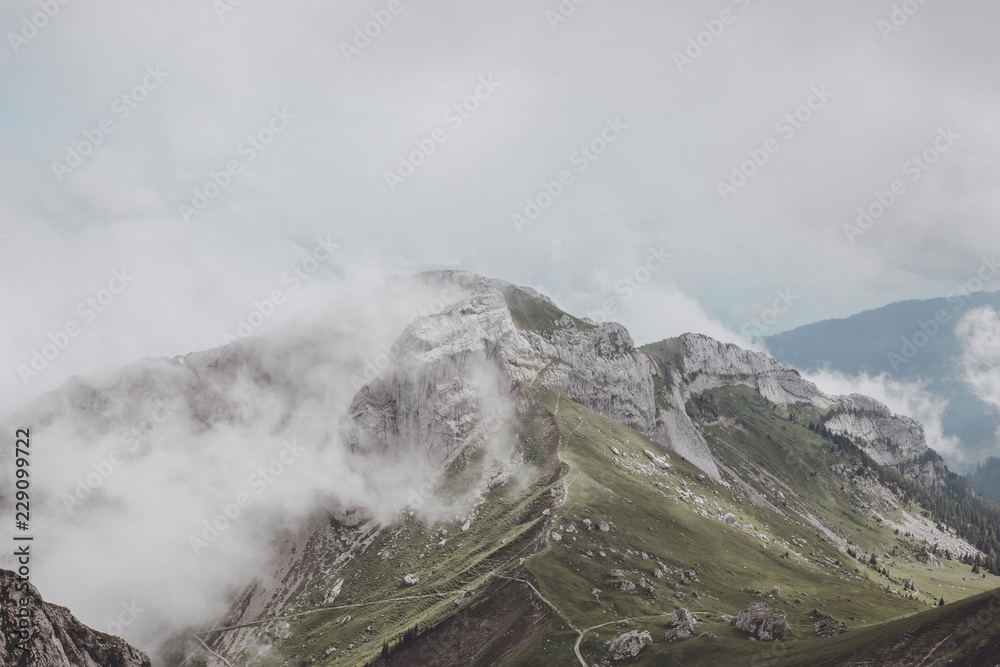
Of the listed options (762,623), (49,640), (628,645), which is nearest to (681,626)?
(628,645)

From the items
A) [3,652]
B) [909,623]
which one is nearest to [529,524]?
[909,623]

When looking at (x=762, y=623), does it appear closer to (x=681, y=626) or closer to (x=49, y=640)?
(x=681, y=626)

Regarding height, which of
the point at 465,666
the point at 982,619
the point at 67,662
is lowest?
the point at 465,666

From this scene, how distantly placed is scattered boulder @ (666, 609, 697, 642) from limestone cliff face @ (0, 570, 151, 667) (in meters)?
93.5

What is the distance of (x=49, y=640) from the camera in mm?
51875

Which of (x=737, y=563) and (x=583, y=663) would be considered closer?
(x=583, y=663)

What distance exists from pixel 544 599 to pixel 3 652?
360ft

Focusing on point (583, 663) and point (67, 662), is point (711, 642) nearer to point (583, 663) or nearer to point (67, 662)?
point (583, 663)

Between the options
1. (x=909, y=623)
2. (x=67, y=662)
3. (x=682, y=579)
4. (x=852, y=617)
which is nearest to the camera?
(x=67, y=662)

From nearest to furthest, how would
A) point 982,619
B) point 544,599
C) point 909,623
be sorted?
point 982,619 < point 909,623 < point 544,599

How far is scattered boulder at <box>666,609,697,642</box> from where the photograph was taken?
109 m

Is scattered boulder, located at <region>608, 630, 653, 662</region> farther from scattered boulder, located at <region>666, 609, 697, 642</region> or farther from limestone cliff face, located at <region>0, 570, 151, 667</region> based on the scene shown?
limestone cliff face, located at <region>0, 570, 151, 667</region>

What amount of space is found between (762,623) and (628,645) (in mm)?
26312

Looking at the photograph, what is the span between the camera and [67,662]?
2098 inches
